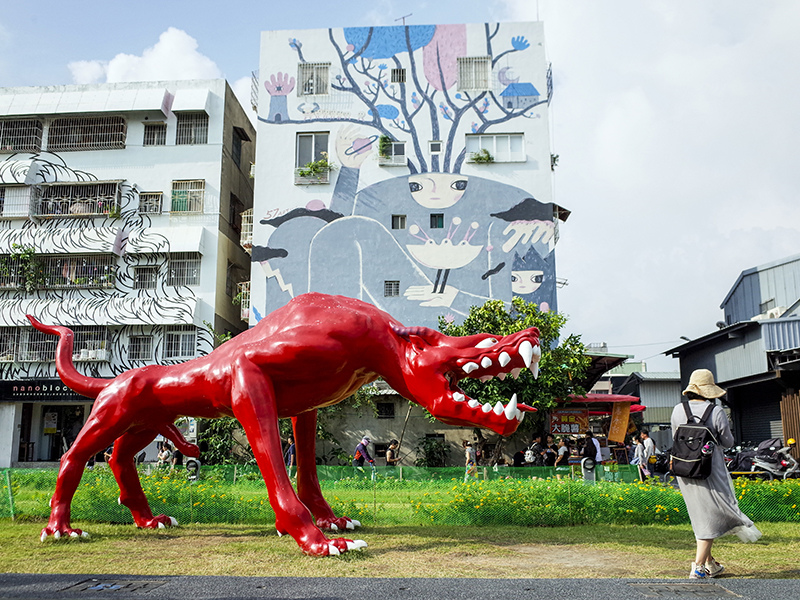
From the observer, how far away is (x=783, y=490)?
11.1 m

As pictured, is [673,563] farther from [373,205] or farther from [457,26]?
[457,26]

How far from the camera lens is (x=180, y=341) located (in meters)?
28.5

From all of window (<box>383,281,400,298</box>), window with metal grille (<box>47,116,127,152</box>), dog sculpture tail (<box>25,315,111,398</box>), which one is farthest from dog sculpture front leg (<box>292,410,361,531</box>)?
window with metal grille (<box>47,116,127,152</box>)

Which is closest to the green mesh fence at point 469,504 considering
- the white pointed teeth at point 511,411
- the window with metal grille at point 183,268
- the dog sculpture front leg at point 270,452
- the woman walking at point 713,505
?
the dog sculpture front leg at point 270,452

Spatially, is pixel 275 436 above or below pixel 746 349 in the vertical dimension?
below

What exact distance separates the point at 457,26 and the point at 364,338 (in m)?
24.5

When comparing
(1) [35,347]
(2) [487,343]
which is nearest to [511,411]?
(2) [487,343]

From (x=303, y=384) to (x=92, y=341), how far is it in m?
23.1

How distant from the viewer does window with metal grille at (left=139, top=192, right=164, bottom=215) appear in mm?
29656

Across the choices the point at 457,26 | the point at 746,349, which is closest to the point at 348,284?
the point at 457,26

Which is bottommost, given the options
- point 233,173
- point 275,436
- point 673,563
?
point 673,563

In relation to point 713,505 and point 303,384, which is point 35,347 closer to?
point 303,384

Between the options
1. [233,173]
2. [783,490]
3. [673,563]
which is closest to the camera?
[673,563]

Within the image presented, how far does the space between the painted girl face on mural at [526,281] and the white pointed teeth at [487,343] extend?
19.5m
